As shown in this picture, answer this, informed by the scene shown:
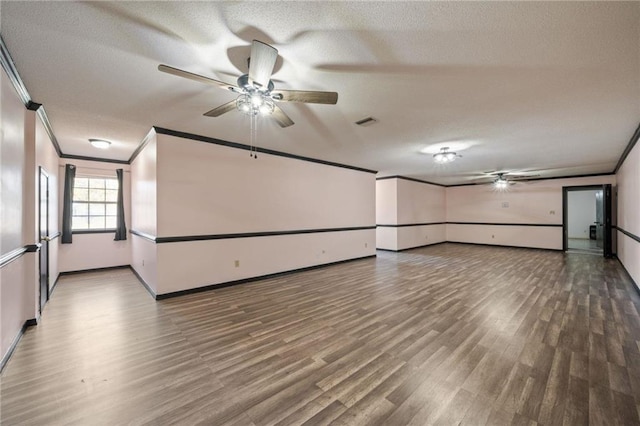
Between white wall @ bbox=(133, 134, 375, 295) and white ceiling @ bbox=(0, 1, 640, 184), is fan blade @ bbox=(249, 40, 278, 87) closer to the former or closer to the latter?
white ceiling @ bbox=(0, 1, 640, 184)

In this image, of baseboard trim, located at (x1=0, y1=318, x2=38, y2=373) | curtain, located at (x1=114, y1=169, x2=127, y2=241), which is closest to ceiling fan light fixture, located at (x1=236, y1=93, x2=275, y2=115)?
baseboard trim, located at (x1=0, y1=318, x2=38, y2=373)

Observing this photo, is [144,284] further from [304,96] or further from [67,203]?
[304,96]

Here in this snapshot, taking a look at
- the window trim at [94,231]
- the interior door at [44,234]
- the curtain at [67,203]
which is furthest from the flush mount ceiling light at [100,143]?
the window trim at [94,231]

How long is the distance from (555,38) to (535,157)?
493 cm

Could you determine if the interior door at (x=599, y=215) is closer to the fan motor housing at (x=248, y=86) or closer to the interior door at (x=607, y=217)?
the interior door at (x=607, y=217)

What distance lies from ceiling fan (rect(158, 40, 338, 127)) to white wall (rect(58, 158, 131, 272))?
491 cm

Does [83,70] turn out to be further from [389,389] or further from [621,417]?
[621,417]

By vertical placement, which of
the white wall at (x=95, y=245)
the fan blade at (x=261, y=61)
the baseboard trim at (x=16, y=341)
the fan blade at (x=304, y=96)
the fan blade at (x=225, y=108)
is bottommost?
the baseboard trim at (x=16, y=341)

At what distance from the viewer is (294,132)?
4.16 meters

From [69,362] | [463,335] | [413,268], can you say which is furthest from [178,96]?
[413,268]

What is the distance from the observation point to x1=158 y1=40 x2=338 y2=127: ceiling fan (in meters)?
1.89

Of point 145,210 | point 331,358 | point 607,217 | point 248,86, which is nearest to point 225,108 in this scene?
point 248,86

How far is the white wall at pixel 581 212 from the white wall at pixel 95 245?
16.2 meters

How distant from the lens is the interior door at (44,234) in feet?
11.5
